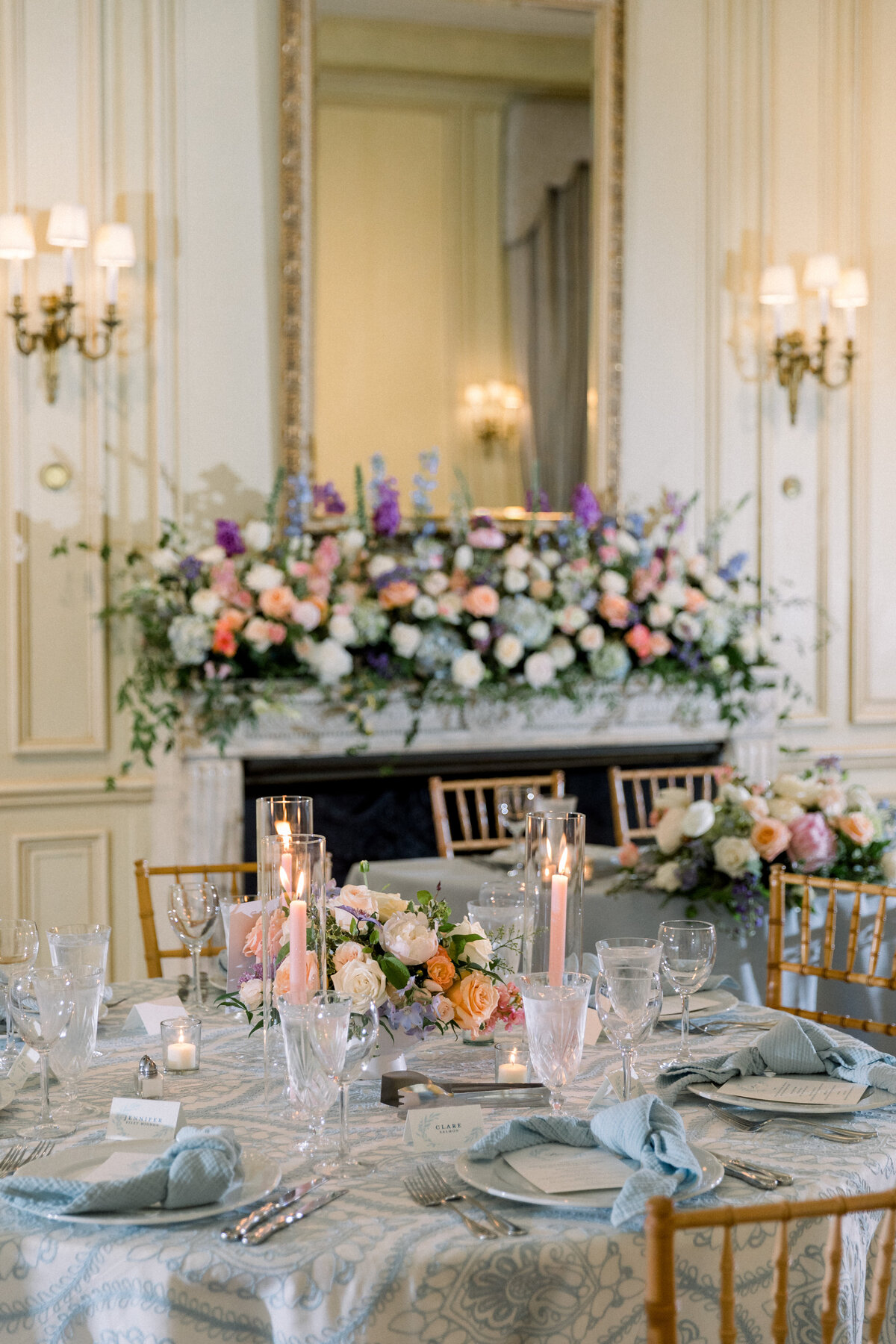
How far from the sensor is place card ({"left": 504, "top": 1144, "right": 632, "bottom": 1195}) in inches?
48.8

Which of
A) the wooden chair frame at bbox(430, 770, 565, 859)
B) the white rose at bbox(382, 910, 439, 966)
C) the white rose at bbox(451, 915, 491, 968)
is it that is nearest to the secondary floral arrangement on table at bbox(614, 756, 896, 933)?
the wooden chair frame at bbox(430, 770, 565, 859)

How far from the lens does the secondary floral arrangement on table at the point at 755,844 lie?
8.76 feet

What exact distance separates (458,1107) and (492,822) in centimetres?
287

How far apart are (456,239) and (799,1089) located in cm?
346

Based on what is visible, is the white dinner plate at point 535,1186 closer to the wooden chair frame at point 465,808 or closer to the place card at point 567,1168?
the place card at point 567,1168

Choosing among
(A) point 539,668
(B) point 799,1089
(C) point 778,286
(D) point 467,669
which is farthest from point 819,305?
(B) point 799,1089

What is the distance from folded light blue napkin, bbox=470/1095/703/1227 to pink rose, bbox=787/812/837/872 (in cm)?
141

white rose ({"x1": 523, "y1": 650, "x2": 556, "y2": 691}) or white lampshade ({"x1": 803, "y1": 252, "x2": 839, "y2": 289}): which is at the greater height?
white lampshade ({"x1": 803, "y1": 252, "x2": 839, "y2": 289})

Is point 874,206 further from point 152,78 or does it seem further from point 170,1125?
point 170,1125

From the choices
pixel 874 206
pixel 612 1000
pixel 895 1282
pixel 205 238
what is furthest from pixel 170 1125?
pixel 874 206

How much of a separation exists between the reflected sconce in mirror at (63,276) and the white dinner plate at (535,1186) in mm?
3173

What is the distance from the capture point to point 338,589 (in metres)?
3.91

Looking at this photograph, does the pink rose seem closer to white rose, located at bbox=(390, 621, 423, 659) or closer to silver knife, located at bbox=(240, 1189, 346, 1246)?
white rose, located at bbox=(390, 621, 423, 659)

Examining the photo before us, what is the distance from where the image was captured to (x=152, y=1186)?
1.21 m
